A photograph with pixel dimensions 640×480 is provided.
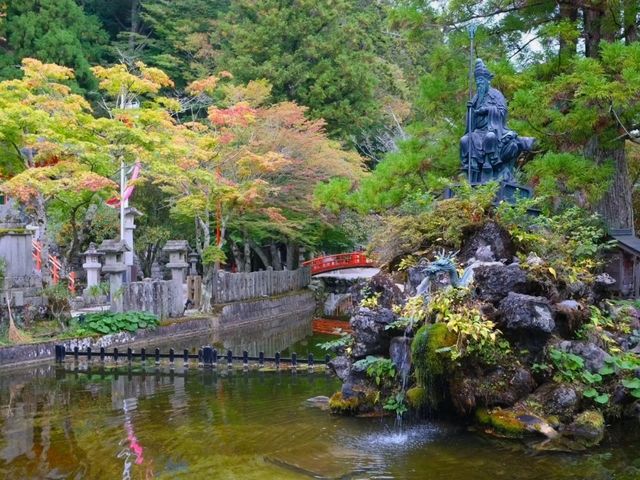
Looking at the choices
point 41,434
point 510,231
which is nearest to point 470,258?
point 510,231

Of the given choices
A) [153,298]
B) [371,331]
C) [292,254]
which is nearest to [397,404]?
[371,331]

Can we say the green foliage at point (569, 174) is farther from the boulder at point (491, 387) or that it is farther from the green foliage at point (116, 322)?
the green foliage at point (116, 322)

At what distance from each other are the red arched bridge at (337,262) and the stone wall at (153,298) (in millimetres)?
11280

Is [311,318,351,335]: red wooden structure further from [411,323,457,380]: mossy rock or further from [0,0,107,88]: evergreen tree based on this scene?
[0,0,107,88]: evergreen tree

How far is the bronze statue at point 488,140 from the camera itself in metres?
12.2

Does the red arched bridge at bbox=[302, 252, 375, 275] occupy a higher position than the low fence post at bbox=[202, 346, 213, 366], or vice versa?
the red arched bridge at bbox=[302, 252, 375, 275]

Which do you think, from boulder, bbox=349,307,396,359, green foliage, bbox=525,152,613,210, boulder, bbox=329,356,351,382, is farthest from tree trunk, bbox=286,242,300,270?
boulder, bbox=349,307,396,359

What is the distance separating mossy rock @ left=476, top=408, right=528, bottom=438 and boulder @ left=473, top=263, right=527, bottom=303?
5.27 ft

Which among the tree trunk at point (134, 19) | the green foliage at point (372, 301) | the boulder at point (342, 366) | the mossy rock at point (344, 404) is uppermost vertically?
the tree trunk at point (134, 19)

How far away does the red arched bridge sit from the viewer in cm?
3123

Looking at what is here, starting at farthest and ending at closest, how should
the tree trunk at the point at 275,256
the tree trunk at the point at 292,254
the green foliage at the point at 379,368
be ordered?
the tree trunk at the point at 292,254
the tree trunk at the point at 275,256
the green foliage at the point at 379,368

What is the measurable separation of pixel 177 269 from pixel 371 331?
1301cm

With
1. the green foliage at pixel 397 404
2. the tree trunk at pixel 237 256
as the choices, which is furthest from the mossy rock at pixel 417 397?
the tree trunk at pixel 237 256

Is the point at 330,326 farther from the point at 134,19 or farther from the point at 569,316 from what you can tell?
the point at 134,19
